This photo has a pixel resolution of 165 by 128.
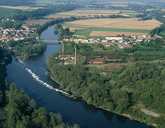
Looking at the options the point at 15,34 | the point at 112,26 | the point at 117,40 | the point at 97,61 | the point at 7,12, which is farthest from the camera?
the point at 7,12

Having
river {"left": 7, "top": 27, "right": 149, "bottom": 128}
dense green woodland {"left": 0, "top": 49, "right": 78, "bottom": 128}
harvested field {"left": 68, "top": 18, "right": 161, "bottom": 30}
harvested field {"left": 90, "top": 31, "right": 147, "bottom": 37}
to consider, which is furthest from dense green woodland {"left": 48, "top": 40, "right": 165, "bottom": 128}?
harvested field {"left": 68, "top": 18, "right": 161, "bottom": 30}

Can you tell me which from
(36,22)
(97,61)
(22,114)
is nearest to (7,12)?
(36,22)

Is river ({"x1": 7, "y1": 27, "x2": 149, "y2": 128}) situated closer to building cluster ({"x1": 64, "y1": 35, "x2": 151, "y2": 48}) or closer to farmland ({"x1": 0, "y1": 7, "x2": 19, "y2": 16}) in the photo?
building cluster ({"x1": 64, "y1": 35, "x2": 151, "y2": 48})

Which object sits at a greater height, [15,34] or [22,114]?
[22,114]

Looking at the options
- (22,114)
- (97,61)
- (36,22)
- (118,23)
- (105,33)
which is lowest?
(118,23)

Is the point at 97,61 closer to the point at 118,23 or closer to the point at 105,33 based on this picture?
the point at 105,33

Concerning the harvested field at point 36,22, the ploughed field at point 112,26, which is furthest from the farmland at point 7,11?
the ploughed field at point 112,26

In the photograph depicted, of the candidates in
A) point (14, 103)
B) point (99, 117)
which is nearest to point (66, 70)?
point (99, 117)
